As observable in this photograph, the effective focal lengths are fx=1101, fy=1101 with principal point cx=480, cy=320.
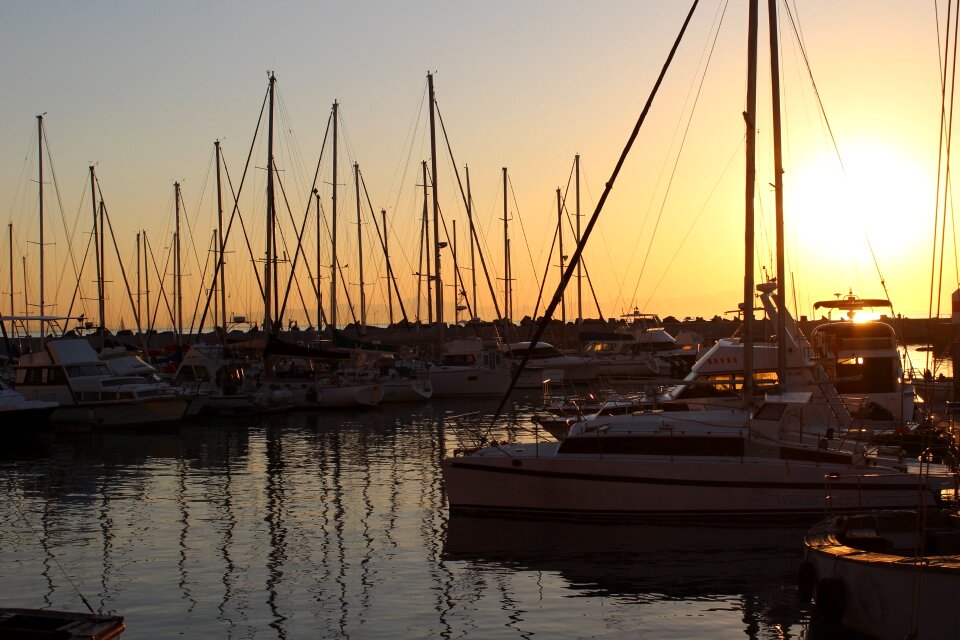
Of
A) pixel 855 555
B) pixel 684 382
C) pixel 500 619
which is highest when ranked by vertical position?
pixel 684 382

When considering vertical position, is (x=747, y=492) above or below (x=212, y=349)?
below

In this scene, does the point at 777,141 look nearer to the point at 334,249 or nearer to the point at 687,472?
the point at 687,472

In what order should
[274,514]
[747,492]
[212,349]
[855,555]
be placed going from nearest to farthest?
[855,555]
[747,492]
[274,514]
[212,349]

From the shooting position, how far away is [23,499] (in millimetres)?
25422

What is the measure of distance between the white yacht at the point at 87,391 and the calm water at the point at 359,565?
13.3m

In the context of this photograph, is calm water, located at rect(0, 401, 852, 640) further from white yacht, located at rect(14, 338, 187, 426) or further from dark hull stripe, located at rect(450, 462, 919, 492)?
white yacht, located at rect(14, 338, 187, 426)

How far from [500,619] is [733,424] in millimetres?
7991

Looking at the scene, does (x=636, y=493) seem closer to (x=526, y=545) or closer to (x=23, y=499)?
(x=526, y=545)

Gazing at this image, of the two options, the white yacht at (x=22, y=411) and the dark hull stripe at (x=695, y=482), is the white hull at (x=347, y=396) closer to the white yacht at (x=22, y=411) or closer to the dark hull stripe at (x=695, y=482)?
the white yacht at (x=22, y=411)

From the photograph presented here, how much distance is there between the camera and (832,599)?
42.7 ft

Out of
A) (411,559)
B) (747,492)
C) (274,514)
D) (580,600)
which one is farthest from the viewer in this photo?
(274,514)

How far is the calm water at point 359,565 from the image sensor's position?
582 inches

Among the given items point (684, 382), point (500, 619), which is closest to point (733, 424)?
point (684, 382)

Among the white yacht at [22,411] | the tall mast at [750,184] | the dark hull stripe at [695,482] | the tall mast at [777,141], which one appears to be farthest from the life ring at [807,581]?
the white yacht at [22,411]
